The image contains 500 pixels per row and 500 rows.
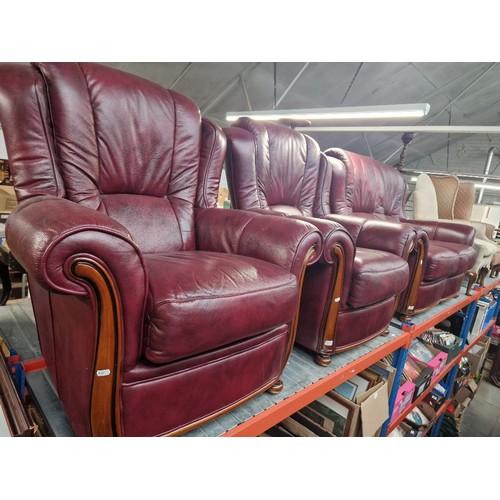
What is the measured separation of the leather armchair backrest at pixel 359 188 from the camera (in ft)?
6.93

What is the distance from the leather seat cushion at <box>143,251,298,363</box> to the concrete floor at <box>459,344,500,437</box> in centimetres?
Answer: 347

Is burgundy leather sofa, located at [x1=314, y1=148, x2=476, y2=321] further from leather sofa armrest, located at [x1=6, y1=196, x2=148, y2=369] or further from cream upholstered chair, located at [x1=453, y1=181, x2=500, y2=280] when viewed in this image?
leather sofa armrest, located at [x1=6, y1=196, x2=148, y2=369]

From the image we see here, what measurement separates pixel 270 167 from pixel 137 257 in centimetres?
120

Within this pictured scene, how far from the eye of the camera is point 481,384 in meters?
4.04

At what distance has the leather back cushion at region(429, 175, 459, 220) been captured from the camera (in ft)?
10.1

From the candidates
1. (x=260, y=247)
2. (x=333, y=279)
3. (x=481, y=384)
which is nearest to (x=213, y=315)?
(x=260, y=247)

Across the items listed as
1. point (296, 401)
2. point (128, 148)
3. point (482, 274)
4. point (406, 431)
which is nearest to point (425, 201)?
point (482, 274)

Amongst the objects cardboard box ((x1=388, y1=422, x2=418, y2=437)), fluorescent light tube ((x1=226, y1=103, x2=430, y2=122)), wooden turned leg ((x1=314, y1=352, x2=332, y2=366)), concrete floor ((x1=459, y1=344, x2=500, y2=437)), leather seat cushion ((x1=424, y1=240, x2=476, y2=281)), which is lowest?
concrete floor ((x1=459, y1=344, x2=500, y2=437))

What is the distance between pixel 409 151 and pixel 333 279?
1008cm

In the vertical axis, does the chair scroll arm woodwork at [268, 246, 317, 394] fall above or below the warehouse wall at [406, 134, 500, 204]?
below

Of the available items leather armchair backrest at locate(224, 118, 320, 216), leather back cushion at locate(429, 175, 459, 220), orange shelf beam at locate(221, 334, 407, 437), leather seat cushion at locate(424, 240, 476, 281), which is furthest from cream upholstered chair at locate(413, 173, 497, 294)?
orange shelf beam at locate(221, 334, 407, 437)

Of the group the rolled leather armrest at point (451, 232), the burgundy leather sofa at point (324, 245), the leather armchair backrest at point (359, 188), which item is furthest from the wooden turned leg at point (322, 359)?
the rolled leather armrest at point (451, 232)

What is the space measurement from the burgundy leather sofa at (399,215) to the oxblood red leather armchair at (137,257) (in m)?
0.95
